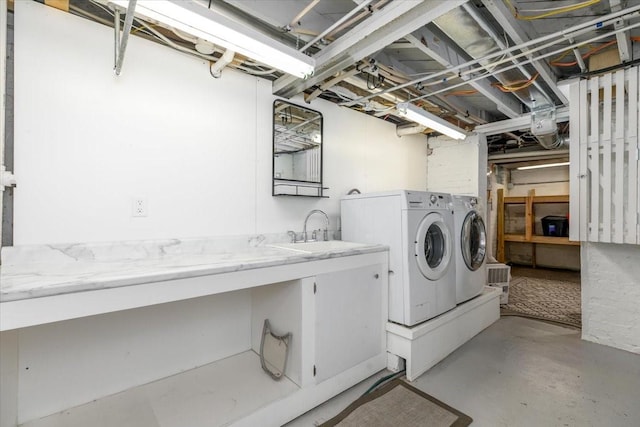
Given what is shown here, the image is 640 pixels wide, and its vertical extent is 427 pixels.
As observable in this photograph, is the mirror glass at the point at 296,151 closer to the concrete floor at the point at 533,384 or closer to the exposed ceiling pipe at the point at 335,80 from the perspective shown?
the exposed ceiling pipe at the point at 335,80

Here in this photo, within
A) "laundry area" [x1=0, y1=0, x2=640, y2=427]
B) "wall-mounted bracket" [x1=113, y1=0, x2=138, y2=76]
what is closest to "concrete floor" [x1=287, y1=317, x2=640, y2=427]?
"laundry area" [x1=0, y1=0, x2=640, y2=427]

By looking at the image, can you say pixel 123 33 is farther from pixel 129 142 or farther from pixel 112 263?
pixel 112 263

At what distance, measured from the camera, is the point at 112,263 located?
1.56 m

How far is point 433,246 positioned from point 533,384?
3.84 feet

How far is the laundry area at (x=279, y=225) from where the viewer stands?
1474 mm

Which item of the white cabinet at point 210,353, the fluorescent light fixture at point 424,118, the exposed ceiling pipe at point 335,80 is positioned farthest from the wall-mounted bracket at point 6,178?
the fluorescent light fixture at point 424,118

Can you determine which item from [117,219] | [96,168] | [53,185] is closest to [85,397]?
[117,219]

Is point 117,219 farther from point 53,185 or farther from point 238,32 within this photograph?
point 238,32

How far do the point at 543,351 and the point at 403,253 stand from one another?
1592 mm

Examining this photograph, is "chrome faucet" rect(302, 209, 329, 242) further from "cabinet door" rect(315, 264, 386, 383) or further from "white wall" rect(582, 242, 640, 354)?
"white wall" rect(582, 242, 640, 354)

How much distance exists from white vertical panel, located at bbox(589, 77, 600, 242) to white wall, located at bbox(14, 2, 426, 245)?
103 inches

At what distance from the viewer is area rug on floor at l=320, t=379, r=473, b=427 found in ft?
5.29

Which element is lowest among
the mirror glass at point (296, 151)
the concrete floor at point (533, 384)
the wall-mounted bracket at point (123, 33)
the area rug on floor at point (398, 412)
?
the area rug on floor at point (398, 412)

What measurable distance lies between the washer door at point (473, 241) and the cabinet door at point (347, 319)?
1.08 m
